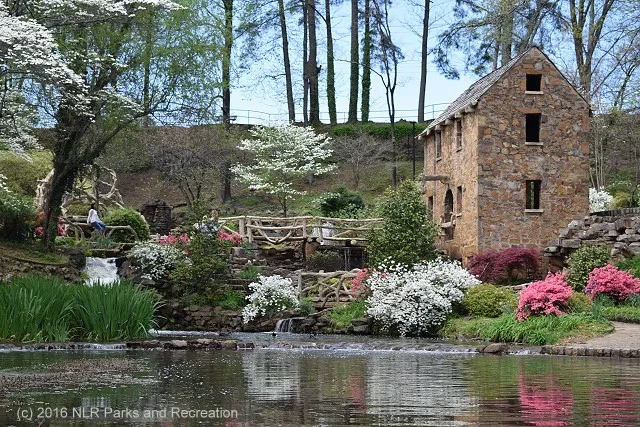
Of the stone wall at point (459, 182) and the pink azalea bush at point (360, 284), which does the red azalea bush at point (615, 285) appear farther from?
the stone wall at point (459, 182)

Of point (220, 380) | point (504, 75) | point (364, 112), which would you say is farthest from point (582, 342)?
point (364, 112)

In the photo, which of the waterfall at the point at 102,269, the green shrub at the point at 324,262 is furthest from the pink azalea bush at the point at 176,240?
the green shrub at the point at 324,262

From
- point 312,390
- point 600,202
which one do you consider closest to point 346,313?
point 312,390

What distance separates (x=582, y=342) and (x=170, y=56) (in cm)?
1638

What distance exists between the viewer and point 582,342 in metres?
19.7

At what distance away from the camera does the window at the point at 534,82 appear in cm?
3331

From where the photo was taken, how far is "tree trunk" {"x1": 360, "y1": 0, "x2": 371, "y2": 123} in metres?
56.2

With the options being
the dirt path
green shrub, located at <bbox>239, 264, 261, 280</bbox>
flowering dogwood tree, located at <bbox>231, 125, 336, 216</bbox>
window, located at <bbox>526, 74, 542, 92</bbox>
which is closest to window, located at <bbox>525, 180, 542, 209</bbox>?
window, located at <bbox>526, 74, 542, 92</bbox>

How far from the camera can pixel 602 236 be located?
28.3m

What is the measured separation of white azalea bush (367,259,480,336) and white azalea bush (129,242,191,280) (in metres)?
6.37

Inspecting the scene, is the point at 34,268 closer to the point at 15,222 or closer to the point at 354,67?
the point at 15,222

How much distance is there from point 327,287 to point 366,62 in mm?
30727

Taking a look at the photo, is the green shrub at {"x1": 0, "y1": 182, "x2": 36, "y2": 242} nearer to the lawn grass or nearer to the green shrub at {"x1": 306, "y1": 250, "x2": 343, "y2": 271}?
the green shrub at {"x1": 306, "y1": 250, "x2": 343, "y2": 271}

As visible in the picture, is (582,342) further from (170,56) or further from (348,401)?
(170,56)
